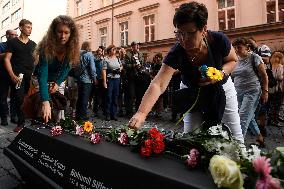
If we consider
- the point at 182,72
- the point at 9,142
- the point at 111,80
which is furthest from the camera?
the point at 111,80

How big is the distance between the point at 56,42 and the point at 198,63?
67.7 inches

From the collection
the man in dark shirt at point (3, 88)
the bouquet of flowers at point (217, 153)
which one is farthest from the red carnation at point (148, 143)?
the man in dark shirt at point (3, 88)

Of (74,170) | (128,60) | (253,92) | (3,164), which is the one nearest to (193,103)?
(74,170)

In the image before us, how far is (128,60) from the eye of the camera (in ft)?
29.3

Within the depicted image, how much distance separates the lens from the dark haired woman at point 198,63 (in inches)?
98.2

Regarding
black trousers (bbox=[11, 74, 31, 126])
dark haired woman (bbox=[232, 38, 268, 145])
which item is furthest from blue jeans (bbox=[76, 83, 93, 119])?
dark haired woman (bbox=[232, 38, 268, 145])

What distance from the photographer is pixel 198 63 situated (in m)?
2.75

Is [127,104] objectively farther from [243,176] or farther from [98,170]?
[243,176]

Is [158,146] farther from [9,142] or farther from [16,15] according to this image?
[16,15]

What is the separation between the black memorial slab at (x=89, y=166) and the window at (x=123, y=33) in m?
23.3

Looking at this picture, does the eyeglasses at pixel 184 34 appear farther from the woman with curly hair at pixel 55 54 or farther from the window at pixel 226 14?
the window at pixel 226 14

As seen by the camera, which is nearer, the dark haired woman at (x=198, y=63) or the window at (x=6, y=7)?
the dark haired woman at (x=198, y=63)

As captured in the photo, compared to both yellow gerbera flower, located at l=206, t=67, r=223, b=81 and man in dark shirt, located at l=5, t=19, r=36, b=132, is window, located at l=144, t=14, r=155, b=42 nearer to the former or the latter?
man in dark shirt, located at l=5, t=19, r=36, b=132

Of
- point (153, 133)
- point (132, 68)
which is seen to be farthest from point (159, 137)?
point (132, 68)
